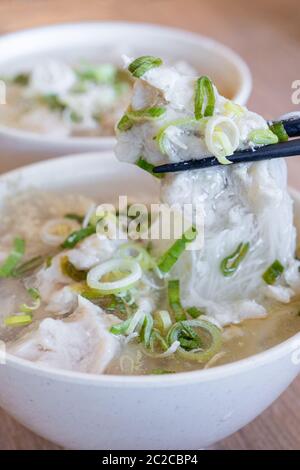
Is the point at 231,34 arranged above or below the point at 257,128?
above

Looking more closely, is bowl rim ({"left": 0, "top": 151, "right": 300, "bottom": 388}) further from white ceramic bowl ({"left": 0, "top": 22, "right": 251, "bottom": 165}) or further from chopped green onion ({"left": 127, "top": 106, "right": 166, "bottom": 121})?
white ceramic bowl ({"left": 0, "top": 22, "right": 251, "bottom": 165})

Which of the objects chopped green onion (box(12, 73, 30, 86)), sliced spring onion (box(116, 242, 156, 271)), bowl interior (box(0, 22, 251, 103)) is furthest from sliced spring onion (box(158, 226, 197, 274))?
chopped green onion (box(12, 73, 30, 86))

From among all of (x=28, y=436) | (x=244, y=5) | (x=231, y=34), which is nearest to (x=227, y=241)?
(x=28, y=436)

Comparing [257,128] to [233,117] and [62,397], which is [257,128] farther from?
[62,397]

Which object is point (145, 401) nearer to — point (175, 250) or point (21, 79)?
point (175, 250)

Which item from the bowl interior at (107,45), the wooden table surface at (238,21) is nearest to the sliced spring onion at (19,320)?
the wooden table surface at (238,21)

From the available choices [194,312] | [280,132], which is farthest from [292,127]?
[194,312]
